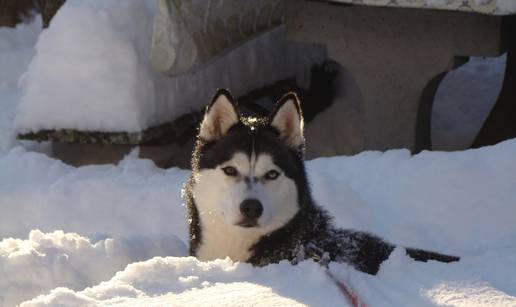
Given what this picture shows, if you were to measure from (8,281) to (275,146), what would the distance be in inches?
52.7

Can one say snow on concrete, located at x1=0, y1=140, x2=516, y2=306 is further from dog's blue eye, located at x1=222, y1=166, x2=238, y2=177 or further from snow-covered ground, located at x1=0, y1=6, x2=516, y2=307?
dog's blue eye, located at x1=222, y1=166, x2=238, y2=177

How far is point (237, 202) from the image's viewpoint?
14.7 ft

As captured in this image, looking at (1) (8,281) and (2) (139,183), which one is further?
(2) (139,183)

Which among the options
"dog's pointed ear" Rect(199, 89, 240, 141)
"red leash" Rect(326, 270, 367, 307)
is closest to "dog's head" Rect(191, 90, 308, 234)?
"dog's pointed ear" Rect(199, 89, 240, 141)

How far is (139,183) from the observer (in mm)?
7391

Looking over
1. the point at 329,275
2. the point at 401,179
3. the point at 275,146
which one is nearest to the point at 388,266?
the point at 329,275

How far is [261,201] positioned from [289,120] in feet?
1.64

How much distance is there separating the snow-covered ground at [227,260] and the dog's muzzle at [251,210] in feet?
1.37

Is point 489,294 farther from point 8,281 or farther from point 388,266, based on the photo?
point 8,281

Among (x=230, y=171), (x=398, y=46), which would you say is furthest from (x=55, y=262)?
(x=398, y=46)

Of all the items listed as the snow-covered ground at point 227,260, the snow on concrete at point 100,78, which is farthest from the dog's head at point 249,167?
the snow on concrete at point 100,78

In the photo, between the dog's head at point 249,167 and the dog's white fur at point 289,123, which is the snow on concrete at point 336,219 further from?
the dog's white fur at point 289,123

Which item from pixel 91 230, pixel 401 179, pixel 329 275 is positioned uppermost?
pixel 329 275

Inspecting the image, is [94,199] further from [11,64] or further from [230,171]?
[11,64]
